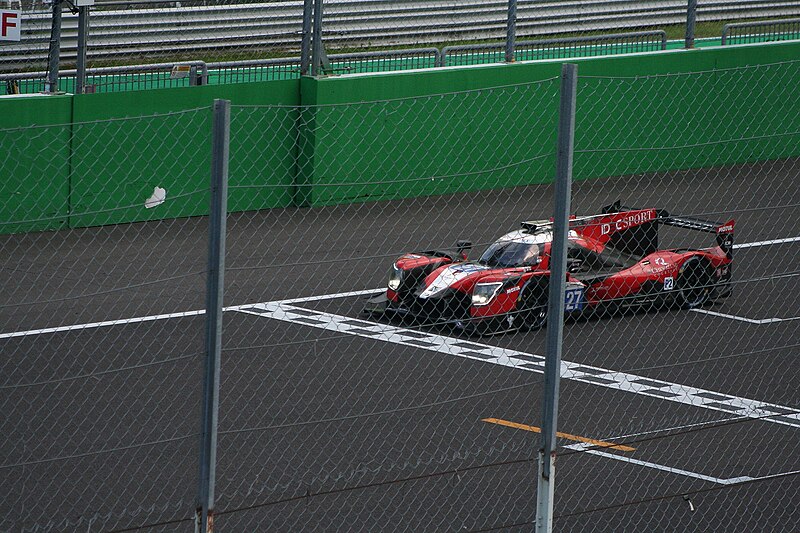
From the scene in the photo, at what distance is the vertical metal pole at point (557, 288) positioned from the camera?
562cm

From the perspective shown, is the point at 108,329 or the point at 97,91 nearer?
the point at 108,329

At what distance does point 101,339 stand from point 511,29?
28.0ft

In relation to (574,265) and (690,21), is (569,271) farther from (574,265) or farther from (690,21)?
(690,21)

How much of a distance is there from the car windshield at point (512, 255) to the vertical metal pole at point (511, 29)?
5.52 m

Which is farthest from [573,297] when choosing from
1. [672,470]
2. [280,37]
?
[280,37]

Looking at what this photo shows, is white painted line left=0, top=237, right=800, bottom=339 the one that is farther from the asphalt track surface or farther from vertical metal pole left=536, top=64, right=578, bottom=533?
vertical metal pole left=536, top=64, right=578, bottom=533

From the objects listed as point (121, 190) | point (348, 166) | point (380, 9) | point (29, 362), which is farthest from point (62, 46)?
point (29, 362)

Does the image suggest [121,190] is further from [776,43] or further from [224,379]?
[776,43]

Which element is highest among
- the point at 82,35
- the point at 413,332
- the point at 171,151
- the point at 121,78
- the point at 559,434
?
the point at 82,35

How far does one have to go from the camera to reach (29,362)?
11047 mm

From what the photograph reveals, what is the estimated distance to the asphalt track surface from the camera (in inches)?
329

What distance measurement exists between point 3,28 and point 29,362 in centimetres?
601

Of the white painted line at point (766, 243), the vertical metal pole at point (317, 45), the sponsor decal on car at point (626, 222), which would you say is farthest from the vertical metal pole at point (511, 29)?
the sponsor decal on car at point (626, 222)

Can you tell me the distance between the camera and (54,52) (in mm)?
15320
